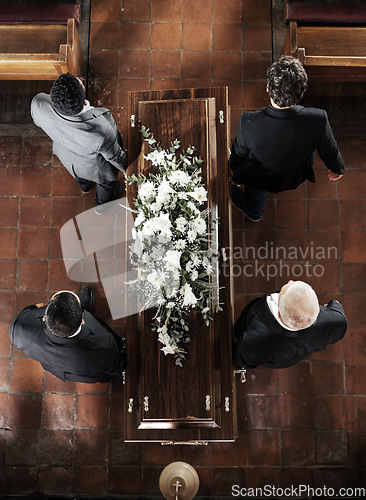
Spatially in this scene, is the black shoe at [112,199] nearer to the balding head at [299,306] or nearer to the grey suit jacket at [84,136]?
the grey suit jacket at [84,136]

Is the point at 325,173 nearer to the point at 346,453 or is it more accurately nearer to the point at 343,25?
the point at 343,25

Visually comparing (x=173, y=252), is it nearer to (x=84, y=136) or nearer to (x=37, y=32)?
(x=84, y=136)

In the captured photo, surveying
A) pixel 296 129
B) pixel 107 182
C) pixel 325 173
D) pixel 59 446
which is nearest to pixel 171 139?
pixel 107 182

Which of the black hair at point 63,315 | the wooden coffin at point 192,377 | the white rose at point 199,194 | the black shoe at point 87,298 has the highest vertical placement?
the white rose at point 199,194

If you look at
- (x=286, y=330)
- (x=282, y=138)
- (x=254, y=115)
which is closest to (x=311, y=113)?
(x=282, y=138)

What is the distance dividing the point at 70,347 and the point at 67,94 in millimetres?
1641

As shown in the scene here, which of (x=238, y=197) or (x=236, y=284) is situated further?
(x=236, y=284)

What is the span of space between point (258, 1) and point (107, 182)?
2495mm

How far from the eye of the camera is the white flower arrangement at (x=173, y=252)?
289cm

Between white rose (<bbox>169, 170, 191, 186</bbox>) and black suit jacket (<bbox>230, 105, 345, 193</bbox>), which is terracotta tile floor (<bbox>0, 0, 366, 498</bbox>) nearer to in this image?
black suit jacket (<bbox>230, 105, 345, 193</bbox>)

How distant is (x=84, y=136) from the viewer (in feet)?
10.1

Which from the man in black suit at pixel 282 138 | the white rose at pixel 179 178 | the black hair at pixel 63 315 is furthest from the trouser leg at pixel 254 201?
the black hair at pixel 63 315

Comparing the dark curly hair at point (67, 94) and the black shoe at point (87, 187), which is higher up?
the dark curly hair at point (67, 94)

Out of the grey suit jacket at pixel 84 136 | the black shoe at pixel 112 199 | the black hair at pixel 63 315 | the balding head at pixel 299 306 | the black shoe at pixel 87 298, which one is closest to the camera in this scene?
the balding head at pixel 299 306
